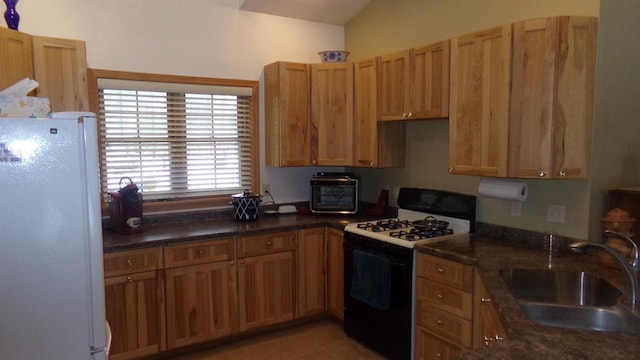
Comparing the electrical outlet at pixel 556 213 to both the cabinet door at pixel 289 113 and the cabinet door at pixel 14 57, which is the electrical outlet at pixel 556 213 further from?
the cabinet door at pixel 14 57

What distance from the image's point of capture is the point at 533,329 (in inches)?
59.4

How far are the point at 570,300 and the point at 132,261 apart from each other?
258 cm

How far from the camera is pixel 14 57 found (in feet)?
8.39

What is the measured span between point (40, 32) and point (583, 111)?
3.47 m

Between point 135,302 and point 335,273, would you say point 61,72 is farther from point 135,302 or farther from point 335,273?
point 335,273

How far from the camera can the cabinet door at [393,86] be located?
10.8 feet

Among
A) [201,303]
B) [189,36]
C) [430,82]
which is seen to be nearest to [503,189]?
[430,82]

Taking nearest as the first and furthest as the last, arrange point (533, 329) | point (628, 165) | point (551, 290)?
point (533, 329) < point (551, 290) < point (628, 165)

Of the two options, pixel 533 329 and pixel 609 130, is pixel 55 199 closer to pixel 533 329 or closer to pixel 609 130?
pixel 533 329

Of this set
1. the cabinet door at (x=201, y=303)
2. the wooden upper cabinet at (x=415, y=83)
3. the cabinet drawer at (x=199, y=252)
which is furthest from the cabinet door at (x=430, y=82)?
the cabinet door at (x=201, y=303)

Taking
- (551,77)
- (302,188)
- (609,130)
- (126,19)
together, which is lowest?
(302,188)

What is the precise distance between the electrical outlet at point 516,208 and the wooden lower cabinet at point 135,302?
7.81ft

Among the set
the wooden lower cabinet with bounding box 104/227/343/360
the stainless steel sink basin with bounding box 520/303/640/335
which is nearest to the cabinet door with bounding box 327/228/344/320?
the wooden lower cabinet with bounding box 104/227/343/360

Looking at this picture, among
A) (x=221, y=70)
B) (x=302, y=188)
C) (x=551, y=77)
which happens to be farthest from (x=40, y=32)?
(x=551, y=77)
